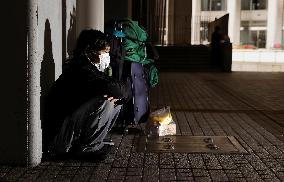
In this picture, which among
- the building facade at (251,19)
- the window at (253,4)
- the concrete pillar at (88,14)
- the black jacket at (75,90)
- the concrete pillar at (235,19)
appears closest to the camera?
the black jacket at (75,90)

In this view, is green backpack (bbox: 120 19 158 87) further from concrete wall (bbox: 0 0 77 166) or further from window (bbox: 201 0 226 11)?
window (bbox: 201 0 226 11)

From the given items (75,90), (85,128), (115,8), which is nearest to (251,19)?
(115,8)

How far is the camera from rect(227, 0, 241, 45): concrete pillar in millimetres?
58094

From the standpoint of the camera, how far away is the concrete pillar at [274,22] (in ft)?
185

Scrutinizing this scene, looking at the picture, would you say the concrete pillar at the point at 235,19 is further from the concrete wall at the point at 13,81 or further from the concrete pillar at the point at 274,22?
the concrete wall at the point at 13,81

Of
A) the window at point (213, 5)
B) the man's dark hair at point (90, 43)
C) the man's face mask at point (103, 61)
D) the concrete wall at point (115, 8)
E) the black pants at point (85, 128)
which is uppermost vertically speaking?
the window at point (213, 5)

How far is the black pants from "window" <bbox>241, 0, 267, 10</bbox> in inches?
2249

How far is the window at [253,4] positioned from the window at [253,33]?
1925mm

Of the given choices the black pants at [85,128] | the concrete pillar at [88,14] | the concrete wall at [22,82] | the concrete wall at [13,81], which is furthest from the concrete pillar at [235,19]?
the concrete wall at [13,81]

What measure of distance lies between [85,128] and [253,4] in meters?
57.6

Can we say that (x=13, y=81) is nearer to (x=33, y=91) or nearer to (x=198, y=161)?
(x=33, y=91)

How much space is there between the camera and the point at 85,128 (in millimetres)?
4758

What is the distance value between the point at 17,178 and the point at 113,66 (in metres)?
2.05

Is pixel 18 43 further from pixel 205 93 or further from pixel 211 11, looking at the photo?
pixel 211 11
